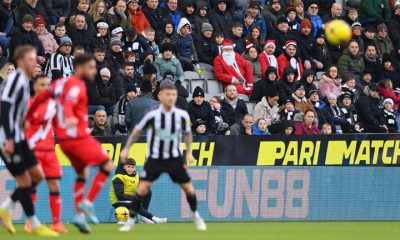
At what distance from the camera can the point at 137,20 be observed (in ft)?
86.0

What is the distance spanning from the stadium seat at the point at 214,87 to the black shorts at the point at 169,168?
878cm

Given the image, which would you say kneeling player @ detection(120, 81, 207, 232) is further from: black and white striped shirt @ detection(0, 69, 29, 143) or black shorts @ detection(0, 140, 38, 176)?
black and white striped shirt @ detection(0, 69, 29, 143)

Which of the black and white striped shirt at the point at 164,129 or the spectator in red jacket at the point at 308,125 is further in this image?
the spectator in red jacket at the point at 308,125

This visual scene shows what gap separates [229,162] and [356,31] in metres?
7.20

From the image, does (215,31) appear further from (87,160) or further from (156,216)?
(87,160)

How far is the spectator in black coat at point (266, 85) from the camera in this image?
25391 millimetres

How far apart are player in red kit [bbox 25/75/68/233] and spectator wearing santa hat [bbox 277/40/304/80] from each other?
10593 mm

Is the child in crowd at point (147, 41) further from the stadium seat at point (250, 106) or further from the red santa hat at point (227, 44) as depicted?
the stadium seat at point (250, 106)

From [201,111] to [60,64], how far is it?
282 centimetres

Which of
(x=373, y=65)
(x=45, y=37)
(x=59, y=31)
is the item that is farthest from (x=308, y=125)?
(x=45, y=37)

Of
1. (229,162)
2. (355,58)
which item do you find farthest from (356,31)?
(229,162)

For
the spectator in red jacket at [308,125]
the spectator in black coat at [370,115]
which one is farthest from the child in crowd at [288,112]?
the spectator in black coat at [370,115]

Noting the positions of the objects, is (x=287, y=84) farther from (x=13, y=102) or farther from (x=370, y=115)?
(x=13, y=102)

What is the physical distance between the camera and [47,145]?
55.2 ft
